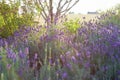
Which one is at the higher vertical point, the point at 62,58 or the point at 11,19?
the point at 11,19

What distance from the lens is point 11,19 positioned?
6.55m

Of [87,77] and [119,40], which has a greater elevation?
[119,40]

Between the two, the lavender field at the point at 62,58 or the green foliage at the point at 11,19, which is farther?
the green foliage at the point at 11,19

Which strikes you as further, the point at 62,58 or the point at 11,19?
the point at 11,19

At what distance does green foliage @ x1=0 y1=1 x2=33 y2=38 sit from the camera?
6.43m

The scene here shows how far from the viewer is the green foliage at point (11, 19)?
6.43 m

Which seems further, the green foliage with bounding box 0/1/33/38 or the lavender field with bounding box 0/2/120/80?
the green foliage with bounding box 0/1/33/38

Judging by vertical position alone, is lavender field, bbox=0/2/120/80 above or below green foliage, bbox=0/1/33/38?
below

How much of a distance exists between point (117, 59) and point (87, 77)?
1.40 ft

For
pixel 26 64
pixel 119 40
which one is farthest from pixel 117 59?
pixel 26 64

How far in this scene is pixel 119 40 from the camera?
3.64 metres

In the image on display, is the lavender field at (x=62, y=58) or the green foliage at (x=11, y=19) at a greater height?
the green foliage at (x=11, y=19)

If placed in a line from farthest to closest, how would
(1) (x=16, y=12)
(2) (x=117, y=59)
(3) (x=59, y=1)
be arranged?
(3) (x=59, y=1), (1) (x=16, y=12), (2) (x=117, y=59)

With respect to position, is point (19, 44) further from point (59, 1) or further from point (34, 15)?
point (59, 1)
